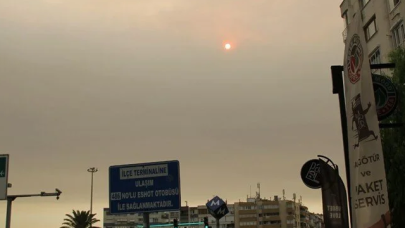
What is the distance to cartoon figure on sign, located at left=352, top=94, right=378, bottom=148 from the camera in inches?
216

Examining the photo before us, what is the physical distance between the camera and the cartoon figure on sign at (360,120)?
18.0 ft

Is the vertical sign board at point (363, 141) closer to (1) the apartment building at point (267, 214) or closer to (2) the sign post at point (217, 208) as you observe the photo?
(2) the sign post at point (217, 208)

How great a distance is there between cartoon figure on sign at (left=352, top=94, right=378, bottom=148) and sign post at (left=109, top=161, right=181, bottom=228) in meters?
4.06

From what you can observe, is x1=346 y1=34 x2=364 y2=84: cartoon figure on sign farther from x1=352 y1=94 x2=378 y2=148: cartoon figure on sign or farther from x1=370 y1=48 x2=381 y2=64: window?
x1=370 y1=48 x2=381 y2=64: window

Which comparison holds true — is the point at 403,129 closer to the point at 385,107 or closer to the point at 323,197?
the point at 323,197

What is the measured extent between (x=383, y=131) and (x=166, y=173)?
7370 mm

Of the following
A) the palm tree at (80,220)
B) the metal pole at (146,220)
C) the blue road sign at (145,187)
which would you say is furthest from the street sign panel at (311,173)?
the palm tree at (80,220)

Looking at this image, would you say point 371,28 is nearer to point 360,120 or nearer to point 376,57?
point 376,57

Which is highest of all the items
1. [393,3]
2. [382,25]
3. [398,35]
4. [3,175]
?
[393,3]

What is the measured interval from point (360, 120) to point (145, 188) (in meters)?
4.65

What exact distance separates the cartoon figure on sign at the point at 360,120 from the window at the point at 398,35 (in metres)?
25.4

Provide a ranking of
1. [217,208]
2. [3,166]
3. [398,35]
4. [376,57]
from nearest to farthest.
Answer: [217,208] → [3,166] → [398,35] → [376,57]

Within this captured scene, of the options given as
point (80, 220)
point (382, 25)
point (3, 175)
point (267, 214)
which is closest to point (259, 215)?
point (267, 214)

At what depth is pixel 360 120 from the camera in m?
5.67
